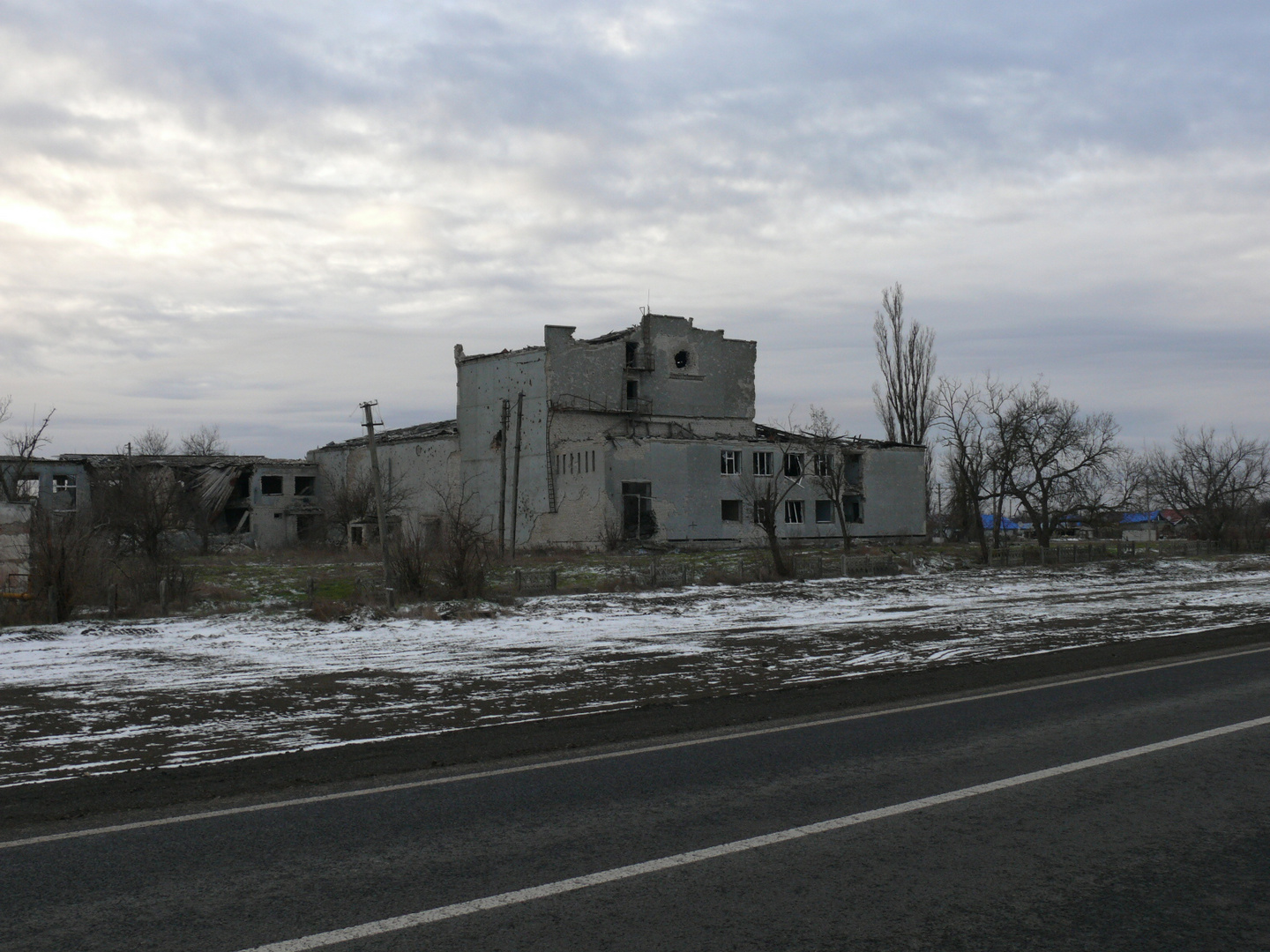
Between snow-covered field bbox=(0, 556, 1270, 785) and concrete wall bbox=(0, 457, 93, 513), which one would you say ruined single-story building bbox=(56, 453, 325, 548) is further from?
snow-covered field bbox=(0, 556, 1270, 785)

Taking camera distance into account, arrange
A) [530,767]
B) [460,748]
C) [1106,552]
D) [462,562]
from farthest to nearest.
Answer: [1106,552] < [462,562] < [460,748] < [530,767]

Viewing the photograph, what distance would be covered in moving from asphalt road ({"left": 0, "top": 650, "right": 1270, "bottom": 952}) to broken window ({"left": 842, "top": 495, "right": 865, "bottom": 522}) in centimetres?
5576

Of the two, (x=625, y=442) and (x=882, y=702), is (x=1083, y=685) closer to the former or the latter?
(x=882, y=702)

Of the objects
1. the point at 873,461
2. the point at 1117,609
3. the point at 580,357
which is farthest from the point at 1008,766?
the point at 873,461

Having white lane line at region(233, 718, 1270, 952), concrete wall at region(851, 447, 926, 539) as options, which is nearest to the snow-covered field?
white lane line at region(233, 718, 1270, 952)

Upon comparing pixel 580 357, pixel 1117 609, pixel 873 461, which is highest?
pixel 580 357

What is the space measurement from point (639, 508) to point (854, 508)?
49.4ft

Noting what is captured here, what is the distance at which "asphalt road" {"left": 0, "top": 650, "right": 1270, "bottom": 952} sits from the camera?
4.77m

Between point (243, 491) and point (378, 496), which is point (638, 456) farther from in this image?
point (243, 491)

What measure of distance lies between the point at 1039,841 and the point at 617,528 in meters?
49.2

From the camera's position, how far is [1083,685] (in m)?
12.2

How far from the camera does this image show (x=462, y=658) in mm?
16766

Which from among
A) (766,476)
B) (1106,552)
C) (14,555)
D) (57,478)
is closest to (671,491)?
(766,476)

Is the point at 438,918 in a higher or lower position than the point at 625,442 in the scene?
lower
